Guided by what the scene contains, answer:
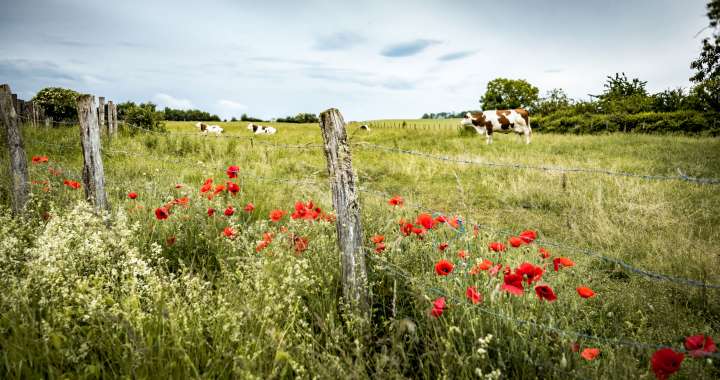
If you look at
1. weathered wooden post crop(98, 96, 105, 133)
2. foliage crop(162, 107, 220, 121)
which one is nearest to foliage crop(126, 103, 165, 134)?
weathered wooden post crop(98, 96, 105, 133)

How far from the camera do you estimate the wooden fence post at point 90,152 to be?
3801 mm

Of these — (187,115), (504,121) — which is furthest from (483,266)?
(187,115)

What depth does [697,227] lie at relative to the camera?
4.94 m

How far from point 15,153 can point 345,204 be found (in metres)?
4.31

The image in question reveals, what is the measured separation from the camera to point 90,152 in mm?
3818

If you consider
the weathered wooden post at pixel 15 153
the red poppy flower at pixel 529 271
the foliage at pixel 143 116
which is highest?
the foliage at pixel 143 116

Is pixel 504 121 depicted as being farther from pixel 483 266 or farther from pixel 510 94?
pixel 510 94

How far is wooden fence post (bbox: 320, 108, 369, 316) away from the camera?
8.35 feet

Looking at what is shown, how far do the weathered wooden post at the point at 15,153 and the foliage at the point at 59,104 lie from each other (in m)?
14.9

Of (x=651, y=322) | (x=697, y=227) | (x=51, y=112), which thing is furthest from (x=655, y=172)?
(x=51, y=112)

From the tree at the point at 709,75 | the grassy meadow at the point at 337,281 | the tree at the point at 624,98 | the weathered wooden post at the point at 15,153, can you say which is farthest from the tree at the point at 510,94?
the weathered wooden post at the point at 15,153

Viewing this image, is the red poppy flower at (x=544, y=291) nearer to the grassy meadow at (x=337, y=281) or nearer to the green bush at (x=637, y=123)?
the grassy meadow at (x=337, y=281)

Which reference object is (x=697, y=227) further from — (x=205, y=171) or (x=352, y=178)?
(x=205, y=171)

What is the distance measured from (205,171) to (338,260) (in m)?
5.27
